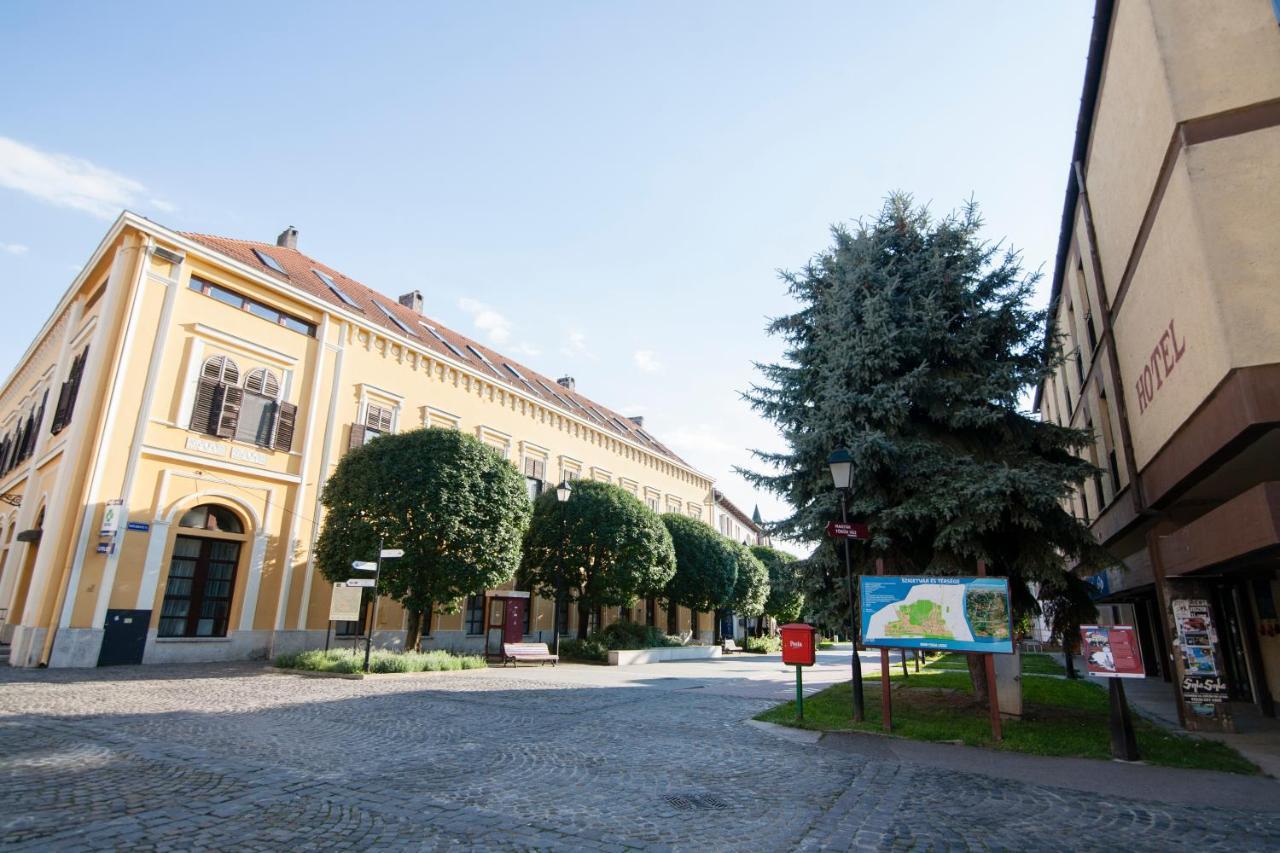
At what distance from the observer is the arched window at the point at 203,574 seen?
1783 cm

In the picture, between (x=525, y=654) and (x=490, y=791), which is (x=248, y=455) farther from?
(x=490, y=791)

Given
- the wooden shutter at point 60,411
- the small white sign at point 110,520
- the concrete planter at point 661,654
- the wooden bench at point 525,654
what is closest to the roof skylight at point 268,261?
the wooden shutter at point 60,411

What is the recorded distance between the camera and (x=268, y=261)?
896 inches

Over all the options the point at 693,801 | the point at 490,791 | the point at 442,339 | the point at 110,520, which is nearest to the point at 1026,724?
the point at 693,801

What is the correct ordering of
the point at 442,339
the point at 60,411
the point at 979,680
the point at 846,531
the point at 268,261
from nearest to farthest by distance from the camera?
the point at 846,531
the point at 979,680
the point at 60,411
the point at 268,261
the point at 442,339

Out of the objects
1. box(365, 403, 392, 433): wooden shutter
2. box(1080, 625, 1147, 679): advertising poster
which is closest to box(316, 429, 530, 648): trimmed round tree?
box(365, 403, 392, 433): wooden shutter

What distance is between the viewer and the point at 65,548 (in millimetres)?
16250

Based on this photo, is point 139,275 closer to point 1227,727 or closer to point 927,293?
point 927,293

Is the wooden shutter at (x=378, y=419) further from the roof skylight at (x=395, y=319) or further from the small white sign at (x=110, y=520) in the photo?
the small white sign at (x=110, y=520)

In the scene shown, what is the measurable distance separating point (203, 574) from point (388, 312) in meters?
12.6

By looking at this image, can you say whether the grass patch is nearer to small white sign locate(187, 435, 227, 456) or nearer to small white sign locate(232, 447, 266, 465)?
small white sign locate(232, 447, 266, 465)

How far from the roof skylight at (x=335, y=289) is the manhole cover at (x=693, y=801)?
73.5ft

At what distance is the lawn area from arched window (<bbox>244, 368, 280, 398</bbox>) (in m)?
17.3

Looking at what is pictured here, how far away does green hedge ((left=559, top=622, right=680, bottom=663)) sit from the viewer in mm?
23703
